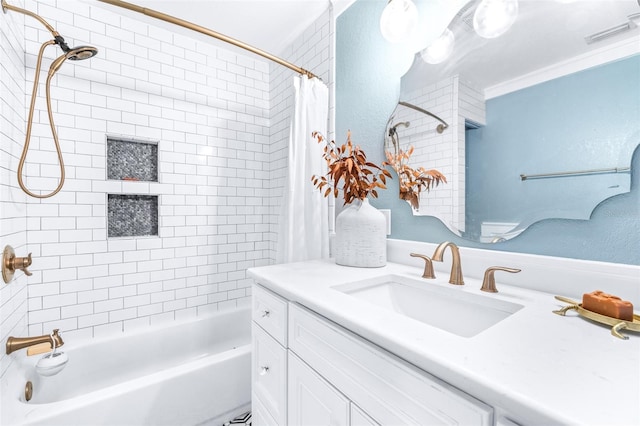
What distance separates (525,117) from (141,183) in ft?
7.10

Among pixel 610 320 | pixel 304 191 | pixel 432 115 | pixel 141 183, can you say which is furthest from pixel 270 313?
pixel 141 183

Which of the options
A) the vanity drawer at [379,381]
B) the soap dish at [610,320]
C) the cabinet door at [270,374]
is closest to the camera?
the vanity drawer at [379,381]

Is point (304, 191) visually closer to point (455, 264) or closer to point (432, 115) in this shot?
point (432, 115)

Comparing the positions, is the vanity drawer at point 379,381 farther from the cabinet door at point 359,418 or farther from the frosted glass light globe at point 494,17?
the frosted glass light globe at point 494,17

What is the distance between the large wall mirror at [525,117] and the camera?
2.71 ft

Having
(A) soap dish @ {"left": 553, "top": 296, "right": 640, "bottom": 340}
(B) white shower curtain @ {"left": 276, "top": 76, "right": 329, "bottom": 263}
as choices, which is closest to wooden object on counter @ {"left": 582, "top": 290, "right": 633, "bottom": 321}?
(A) soap dish @ {"left": 553, "top": 296, "right": 640, "bottom": 340}

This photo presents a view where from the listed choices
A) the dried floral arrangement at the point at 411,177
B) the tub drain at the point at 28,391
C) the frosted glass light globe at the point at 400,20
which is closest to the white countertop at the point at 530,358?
the dried floral arrangement at the point at 411,177

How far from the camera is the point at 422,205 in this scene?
131 cm

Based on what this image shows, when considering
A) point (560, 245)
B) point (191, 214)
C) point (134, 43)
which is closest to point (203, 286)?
point (191, 214)

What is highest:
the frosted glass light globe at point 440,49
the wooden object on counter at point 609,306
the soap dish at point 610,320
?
the frosted glass light globe at point 440,49

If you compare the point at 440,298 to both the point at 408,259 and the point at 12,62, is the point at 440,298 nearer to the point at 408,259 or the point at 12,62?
the point at 408,259

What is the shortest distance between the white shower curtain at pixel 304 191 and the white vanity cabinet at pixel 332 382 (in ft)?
1.69

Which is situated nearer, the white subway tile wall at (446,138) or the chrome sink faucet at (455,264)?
the chrome sink faucet at (455,264)

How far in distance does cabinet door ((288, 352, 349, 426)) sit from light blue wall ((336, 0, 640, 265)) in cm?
76
